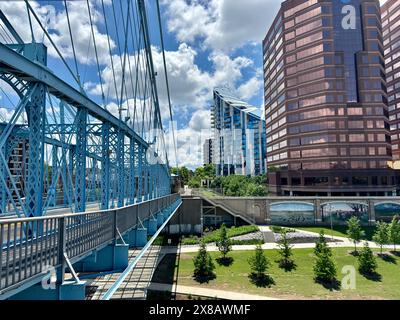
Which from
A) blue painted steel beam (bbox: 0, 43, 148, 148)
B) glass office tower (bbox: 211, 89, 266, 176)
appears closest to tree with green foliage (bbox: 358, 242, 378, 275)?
blue painted steel beam (bbox: 0, 43, 148, 148)

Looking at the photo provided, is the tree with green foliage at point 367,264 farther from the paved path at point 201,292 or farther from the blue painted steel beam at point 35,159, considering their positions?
the blue painted steel beam at point 35,159

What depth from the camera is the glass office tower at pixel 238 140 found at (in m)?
128

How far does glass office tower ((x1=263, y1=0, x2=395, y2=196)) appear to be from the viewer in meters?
52.2

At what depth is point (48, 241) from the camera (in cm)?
518

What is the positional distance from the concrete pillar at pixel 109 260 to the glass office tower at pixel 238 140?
11277 centimetres

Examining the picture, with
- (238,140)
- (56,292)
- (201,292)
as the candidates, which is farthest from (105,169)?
(238,140)

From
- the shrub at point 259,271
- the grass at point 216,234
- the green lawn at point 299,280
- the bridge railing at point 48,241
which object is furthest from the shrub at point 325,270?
the bridge railing at point 48,241

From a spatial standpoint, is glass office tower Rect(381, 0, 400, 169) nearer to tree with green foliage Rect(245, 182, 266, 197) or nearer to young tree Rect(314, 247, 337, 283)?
tree with green foliage Rect(245, 182, 266, 197)

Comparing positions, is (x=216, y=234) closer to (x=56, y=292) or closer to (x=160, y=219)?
(x=160, y=219)

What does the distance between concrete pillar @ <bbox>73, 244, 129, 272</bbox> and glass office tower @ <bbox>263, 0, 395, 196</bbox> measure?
50.5 metres

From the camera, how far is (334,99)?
5328 centimetres
